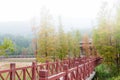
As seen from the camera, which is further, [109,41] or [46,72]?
[109,41]

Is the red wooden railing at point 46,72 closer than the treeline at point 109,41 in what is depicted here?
Yes

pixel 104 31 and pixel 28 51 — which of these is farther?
pixel 28 51

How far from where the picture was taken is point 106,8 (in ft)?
52.5

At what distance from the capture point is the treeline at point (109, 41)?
1482 cm

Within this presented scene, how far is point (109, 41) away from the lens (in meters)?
15.3

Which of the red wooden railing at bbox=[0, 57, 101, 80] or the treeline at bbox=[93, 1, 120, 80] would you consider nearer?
the red wooden railing at bbox=[0, 57, 101, 80]

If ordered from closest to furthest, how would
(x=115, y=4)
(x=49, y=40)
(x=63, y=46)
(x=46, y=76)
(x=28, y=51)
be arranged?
(x=46, y=76)
(x=115, y=4)
(x=49, y=40)
(x=63, y=46)
(x=28, y=51)

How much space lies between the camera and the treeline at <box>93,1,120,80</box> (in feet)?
48.6

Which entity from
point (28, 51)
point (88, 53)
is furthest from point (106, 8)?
point (28, 51)

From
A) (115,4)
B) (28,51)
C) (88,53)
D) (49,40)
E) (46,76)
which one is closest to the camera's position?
(46,76)

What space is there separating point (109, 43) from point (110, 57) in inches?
35.4

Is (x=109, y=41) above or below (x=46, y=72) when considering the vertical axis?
above

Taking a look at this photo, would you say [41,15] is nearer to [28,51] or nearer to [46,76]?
[46,76]

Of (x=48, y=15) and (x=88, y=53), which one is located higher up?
(x=48, y=15)
